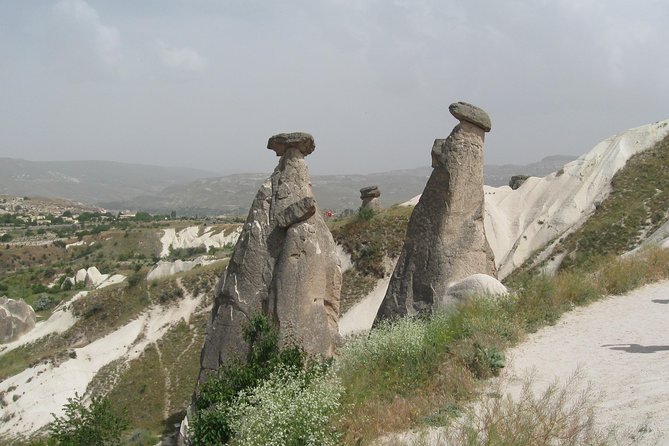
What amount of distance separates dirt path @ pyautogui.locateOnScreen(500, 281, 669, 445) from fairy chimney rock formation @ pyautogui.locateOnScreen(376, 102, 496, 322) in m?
2.49

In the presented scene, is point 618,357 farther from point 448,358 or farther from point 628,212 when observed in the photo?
point 628,212

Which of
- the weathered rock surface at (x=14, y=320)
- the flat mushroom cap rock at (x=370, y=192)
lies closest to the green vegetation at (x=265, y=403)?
the flat mushroom cap rock at (x=370, y=192)

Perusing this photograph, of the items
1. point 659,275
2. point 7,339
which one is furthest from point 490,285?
point 7,339

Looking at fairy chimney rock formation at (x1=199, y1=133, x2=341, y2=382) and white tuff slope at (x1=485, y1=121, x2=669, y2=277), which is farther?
white tuff slope at (x1=485, y1=121, x2=669, y2=277)

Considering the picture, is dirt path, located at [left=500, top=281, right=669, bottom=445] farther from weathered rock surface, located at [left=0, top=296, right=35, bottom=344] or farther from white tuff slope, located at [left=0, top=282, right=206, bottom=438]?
weathered rock surface, located at [left=0, top=296, right=35, bottom=344]

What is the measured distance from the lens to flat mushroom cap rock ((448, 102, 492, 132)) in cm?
1069

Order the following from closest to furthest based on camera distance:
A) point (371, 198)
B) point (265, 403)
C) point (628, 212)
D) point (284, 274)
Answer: point (265, 403) < point (284, 274) < point (628, 212) < point (371, 198)

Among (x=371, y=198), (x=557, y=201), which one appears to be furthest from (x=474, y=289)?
(x=371, y=198)

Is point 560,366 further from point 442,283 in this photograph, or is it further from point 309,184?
point 309,184

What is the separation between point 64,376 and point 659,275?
58.1ft

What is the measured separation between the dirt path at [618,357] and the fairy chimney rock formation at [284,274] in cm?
354

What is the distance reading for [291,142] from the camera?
10648mm

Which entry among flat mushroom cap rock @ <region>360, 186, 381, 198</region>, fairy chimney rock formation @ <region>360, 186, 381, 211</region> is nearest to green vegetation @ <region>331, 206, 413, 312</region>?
fairy chimney rock formation @ <region>360, 186, 381, 211</region>

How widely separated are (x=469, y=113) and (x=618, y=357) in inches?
218
